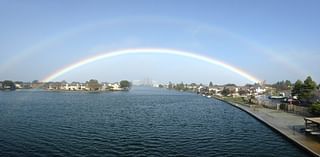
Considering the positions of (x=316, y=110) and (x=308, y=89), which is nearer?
(x=316, y=110)

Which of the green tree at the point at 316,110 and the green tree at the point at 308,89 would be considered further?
the green tree at the point at 308,89

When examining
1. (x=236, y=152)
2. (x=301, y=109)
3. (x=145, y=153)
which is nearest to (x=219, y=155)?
(x=236, y=152)

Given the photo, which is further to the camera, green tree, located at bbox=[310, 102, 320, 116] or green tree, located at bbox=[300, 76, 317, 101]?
green tree, located at bbox=[300, 76, 317, 101]

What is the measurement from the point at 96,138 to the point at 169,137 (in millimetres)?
6312

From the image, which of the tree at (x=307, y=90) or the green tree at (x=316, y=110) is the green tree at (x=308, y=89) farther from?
the green tree at (x=316, y=110)

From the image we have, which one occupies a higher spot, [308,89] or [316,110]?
[308,89]

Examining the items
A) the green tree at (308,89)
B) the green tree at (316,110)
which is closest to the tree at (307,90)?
the green tree at (308,89)

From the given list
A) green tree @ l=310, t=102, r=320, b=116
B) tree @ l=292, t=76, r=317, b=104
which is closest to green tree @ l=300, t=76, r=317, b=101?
tree @ l=292, t=76, r=317, b=104

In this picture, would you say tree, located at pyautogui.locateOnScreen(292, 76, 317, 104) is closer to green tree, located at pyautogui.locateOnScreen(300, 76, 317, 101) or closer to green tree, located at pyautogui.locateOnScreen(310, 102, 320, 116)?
green tree, located at pyautogui.locateOnScreen(300, 76, 317, 101)

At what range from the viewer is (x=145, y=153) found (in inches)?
823

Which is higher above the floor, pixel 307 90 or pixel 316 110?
pixel 307 90

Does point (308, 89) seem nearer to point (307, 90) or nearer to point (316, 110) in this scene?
point (307, 90)

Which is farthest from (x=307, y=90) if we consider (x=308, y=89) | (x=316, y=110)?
(x=316, y=110)

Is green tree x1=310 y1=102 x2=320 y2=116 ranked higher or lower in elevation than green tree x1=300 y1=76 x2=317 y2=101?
lower
